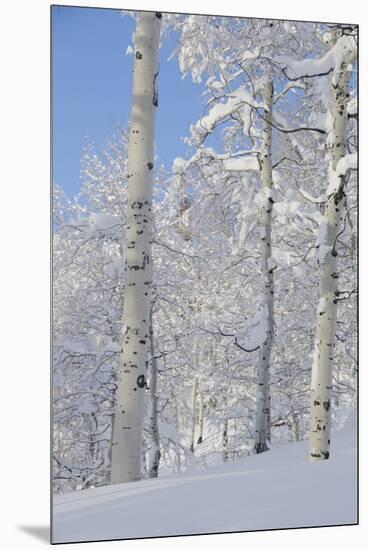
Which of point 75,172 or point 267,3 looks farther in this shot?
point 267,3

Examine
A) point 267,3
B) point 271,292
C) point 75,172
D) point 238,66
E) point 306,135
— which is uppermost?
point 267,3

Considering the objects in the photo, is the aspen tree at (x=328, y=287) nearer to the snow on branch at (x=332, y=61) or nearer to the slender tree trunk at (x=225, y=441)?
the snow on branch at (x=332, y=61)

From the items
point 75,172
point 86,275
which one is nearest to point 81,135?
point 75,172

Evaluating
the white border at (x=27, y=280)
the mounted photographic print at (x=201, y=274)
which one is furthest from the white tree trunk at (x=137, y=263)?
the white border at (x=27, y=280)

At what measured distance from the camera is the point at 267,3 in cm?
481

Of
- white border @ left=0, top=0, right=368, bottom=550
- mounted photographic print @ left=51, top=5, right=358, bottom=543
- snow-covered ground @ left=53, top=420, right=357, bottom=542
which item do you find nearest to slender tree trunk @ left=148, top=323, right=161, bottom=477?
mounted photographic print @ left=51, top=5, right=358, bottom=543

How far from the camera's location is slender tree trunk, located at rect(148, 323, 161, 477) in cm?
457

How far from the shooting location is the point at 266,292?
15.8 feet

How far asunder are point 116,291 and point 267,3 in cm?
194

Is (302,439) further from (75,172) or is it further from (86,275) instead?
(75,172)

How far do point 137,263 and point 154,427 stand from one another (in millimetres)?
969

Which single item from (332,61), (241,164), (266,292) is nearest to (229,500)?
(266,292)

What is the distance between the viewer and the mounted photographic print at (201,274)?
4.40 m

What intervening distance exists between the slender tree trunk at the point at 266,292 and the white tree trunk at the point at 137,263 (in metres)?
0.69
